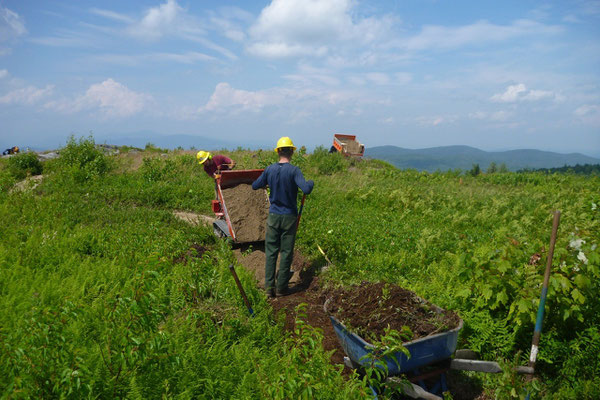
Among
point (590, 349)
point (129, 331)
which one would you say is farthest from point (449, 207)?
point (129, 331)

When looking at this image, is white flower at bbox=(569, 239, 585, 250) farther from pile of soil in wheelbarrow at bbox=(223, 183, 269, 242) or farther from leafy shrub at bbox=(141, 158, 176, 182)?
leafy shrub at bbox=(141, 158, 176, 182)

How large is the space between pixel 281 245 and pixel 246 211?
2146 mm

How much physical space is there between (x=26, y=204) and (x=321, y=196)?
8.07 meters

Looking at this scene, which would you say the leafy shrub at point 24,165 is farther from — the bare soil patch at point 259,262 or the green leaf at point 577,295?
the green leaf at point 577,295

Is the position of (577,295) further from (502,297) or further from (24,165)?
(24,165)

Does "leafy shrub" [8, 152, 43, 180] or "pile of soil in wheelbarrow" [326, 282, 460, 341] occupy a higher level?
"leafy shrub" [8, 152, 43, 180]

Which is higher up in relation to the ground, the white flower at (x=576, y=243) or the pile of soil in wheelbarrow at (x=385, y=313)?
the white flower at (x=576, y=243)

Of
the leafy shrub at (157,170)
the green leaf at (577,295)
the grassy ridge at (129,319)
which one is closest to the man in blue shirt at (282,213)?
the grassy ridge at (129,319)

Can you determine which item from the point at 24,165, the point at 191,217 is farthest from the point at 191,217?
the point at 24,165

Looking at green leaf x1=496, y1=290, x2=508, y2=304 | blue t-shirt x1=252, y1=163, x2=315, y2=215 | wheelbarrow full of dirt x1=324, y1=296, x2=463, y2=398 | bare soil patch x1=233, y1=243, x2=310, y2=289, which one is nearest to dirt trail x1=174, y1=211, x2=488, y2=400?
bare soil patch x1=233, y1=243, x2=310, y2=289

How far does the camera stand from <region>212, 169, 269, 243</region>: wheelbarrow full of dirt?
26.1 feet

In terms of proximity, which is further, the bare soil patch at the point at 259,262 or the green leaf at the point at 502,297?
the bare soil patch at the point at 259,262

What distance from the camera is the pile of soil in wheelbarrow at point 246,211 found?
795 centimetres

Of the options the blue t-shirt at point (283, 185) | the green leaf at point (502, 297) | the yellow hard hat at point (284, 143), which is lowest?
the green leaf at point (502, 297)
